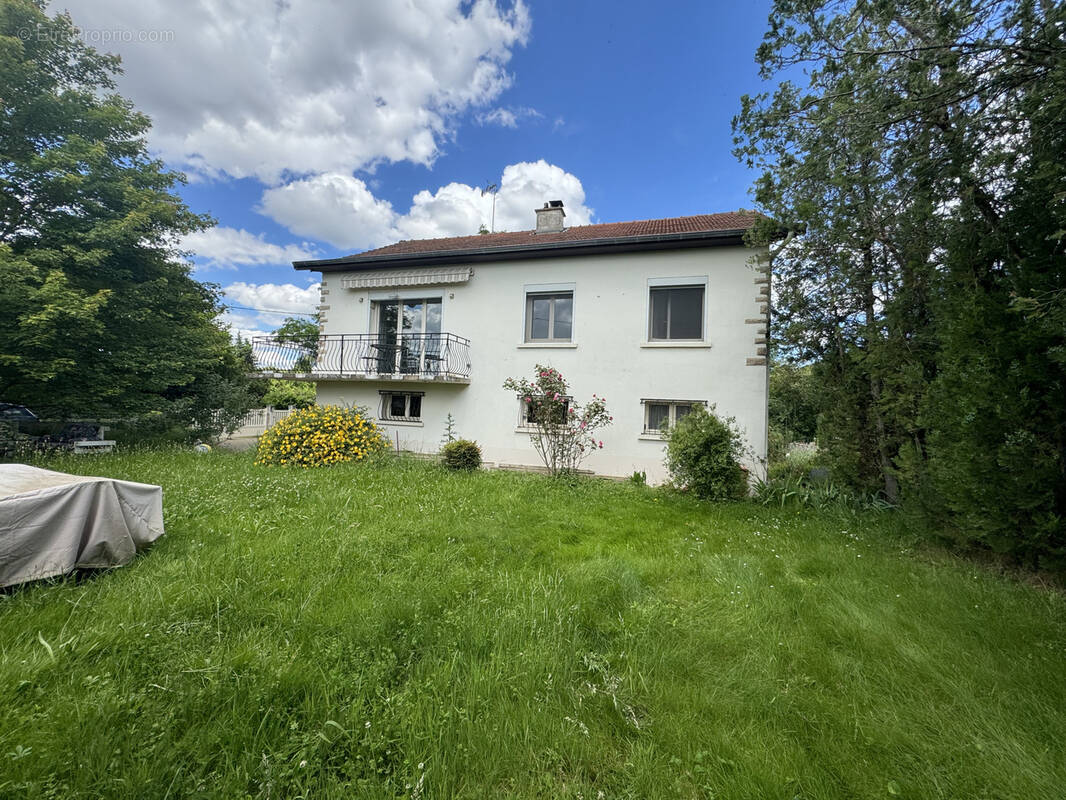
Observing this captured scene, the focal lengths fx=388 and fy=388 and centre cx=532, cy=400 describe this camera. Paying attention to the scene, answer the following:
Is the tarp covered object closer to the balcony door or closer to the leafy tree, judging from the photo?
the balcony door

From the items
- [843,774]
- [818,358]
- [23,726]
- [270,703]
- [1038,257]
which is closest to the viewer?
[23,726]

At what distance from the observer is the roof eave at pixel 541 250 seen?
8461mm

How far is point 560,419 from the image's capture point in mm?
8453

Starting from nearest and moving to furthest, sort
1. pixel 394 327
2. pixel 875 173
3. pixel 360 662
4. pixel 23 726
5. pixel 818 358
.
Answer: pixel 23 726 → pixel 360 662 → pixel 875 173 → pixel 818 358 → pixel 394 327

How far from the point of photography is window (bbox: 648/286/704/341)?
8.88 metres

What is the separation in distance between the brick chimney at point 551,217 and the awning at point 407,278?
11.9 ft

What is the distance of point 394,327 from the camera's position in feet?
37.2

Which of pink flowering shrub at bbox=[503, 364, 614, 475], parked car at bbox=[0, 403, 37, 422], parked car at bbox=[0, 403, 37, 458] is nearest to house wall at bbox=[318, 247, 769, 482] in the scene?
pink flowering shrub at bbox=[503, 364, 614, 475]

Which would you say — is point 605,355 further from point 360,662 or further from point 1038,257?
point 360,662

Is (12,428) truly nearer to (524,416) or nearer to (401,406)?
(401,406)

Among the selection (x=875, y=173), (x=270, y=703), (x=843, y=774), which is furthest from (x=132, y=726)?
(x=875, y=173)

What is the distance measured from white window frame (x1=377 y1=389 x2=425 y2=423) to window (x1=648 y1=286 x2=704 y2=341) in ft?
20.9

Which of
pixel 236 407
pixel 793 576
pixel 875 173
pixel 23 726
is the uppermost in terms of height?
pixel 875 173

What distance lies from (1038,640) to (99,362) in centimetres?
1385
